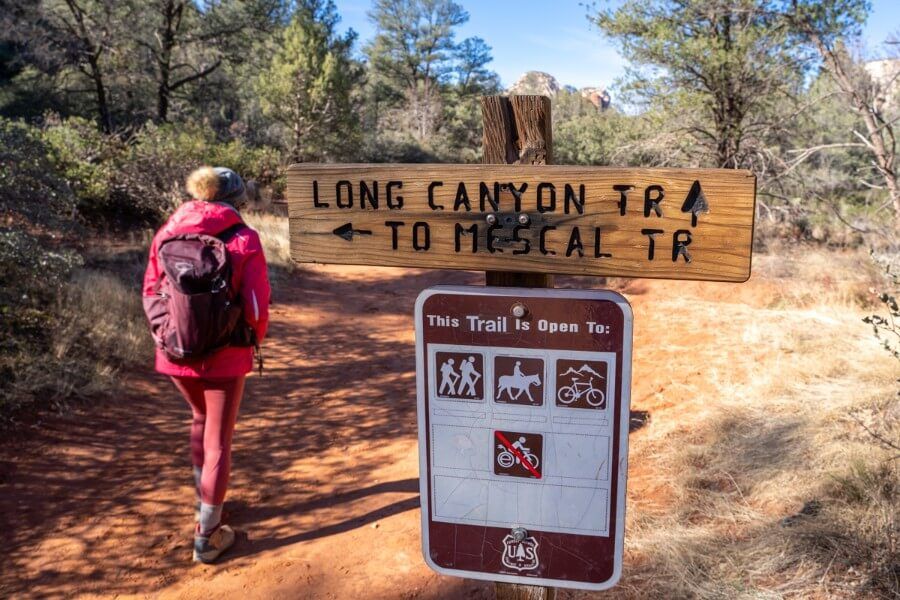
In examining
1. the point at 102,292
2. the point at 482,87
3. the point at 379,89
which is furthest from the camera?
the point at 482,87

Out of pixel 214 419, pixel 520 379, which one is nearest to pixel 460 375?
pixel 520 379

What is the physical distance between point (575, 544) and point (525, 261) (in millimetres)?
670

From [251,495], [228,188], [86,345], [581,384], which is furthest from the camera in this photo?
[86,345]

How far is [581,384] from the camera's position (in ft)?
4.82

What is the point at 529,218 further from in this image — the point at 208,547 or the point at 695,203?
the point at 208,547

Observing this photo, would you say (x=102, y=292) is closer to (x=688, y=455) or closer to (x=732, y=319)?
(x=688, y=455)

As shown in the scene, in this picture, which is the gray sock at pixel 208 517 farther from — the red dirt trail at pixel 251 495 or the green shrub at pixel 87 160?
the green shrub at pixel 87 160

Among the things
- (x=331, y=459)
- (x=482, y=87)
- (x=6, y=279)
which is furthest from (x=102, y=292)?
(x=482, y=87)

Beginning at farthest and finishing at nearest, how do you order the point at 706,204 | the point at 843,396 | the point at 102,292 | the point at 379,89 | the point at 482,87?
the point at 482,87, the point at 379,89, the point at 102,292, the point at 843,396, the point at 706,204

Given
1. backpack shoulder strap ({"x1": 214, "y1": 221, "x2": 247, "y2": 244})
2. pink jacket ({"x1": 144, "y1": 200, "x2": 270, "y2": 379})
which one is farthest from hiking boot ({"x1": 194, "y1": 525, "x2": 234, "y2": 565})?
backpack shoulder strap ({"x1": 214, "y1": 221, "x2": 247, "y2": 244})

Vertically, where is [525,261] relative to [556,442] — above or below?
above

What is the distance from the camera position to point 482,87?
34938 mm

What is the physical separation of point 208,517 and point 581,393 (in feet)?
7.68

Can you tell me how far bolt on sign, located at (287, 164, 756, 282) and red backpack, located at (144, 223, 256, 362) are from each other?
1.28m
